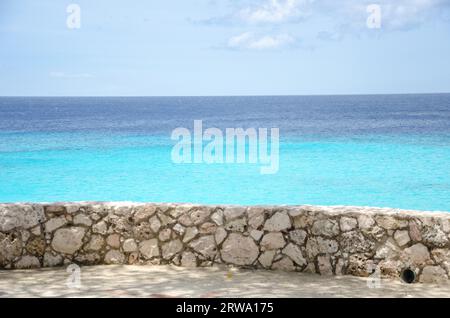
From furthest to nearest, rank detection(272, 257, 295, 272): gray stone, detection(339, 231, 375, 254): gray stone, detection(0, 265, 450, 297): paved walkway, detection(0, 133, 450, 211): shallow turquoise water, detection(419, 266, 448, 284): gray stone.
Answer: detection(0, 133, 450, 211): shallow turquoise water, detection(272, 257, 295, 272): gray stone, detection(339, 231, 375, 254): gray stone, detection(419, 266, 448, 284): gray stone, detection(0, 265, 450, 297): paved walkway

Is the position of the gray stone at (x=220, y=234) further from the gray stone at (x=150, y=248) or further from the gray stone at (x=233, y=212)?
the gray stone at (x=150, y=248)

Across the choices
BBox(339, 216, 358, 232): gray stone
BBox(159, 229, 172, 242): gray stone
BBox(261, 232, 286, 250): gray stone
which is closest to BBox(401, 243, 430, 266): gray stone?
BBox(339, 216, 358, 232): gray stone

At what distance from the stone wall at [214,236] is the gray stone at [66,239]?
1 centimetres

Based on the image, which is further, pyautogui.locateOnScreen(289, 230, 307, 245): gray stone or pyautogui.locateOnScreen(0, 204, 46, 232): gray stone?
pyautogui.locateOnScreen(0, 204, 46, 232): gray stone

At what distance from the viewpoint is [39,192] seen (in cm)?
2872

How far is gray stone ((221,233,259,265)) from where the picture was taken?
7.42m

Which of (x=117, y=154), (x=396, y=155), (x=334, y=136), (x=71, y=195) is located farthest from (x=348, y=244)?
(x=334, y=136)

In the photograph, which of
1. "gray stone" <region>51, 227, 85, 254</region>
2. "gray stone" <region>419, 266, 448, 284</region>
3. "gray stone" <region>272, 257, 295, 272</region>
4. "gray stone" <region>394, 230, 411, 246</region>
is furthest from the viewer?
"gray stone" <region>51, 227, 85, 254</region>

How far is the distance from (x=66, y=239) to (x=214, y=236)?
5.43 ft

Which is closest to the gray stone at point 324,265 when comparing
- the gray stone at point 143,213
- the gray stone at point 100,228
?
the gray stone at point 143,213

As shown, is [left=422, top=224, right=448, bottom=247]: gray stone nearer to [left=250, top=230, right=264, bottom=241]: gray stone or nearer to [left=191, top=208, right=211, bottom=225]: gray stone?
[left=250, top=230, right=264, bottom=241]: gray stone

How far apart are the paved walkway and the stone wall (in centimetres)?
15

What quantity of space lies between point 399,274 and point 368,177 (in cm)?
2328

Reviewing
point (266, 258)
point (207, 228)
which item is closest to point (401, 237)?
point (266, 258)
